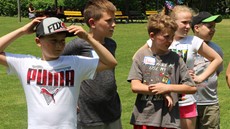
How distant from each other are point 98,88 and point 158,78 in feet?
1.87

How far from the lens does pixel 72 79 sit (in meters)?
3.56

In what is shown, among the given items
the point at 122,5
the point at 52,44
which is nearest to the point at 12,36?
the point at 52,44

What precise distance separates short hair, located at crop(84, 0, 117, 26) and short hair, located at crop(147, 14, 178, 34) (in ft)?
1.41

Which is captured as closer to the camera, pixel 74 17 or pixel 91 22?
pixel 91 22

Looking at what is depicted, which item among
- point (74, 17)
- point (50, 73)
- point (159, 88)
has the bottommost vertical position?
point (74, 17)

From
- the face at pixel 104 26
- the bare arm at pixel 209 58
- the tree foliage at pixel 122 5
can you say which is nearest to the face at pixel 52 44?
the face at pixel 104 26

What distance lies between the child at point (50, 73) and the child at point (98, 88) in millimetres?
520

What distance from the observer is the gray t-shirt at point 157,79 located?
3920 millimetres

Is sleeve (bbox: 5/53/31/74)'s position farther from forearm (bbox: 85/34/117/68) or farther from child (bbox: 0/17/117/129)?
forearm (bbox: 85/34/117/68)

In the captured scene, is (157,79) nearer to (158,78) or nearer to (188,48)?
(158,78)

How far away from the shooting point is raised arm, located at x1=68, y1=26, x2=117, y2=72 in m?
3.45

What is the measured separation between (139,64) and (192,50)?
0.87 meters

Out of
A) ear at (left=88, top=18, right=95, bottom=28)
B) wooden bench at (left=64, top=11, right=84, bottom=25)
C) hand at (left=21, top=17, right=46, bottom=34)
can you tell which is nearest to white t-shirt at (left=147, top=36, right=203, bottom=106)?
ear at (left=88, top=18, right=95, bottom=28)

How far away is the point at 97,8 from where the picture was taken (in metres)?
Result: 4.24
